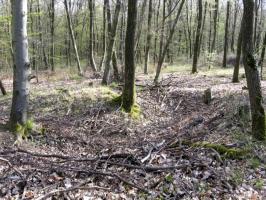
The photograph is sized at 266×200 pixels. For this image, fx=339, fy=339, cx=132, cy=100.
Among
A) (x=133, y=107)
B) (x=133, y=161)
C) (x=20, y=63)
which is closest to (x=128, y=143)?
(x=133, y=161)

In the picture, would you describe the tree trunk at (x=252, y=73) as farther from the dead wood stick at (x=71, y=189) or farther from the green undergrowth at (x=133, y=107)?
the green undergrowth at (x=133, y=107)

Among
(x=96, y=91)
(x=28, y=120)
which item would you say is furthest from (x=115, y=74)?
(x=28, y=120)

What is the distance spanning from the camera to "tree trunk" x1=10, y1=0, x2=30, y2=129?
742 cm

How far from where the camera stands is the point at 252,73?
6.83 metres

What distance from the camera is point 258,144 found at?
698cm

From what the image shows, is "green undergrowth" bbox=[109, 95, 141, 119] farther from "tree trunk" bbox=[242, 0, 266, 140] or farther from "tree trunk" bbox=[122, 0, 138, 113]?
"tree trunk" bbox=[242, 0, 266, 140]

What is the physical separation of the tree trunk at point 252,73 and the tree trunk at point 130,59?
4723 millimetres

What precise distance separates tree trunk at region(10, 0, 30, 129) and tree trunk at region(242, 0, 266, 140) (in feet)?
15.4

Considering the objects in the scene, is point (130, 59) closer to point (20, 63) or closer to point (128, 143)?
point (128, 143)

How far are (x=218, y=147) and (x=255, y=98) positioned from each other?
1.31 meters

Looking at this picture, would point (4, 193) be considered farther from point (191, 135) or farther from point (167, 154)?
point (191, 135)

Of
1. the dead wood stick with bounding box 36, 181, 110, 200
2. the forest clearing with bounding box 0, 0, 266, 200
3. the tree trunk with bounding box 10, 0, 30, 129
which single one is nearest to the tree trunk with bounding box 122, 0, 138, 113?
the forest clearing with bounding box 0, 0, 266, 200

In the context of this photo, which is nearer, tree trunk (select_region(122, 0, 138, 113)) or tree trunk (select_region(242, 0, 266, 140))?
tree trunk (select_region(242, 0, 266, 140))

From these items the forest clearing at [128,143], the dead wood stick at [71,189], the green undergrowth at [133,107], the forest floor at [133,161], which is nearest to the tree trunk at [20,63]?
the forest clearing at [128,143]
